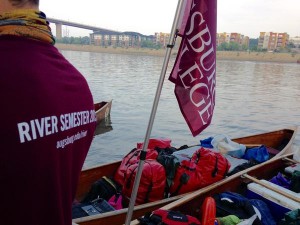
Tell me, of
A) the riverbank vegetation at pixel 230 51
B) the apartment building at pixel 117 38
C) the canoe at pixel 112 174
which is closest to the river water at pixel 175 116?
the canoe at pixel 112 174

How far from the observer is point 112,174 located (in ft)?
16.1

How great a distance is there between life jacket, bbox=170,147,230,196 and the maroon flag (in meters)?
1.67

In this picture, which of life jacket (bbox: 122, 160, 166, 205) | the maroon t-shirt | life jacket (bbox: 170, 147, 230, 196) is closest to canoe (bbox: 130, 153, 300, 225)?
life jacket (bbox: 170, 147, 230, 196)

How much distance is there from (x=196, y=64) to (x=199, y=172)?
2158 millimetres

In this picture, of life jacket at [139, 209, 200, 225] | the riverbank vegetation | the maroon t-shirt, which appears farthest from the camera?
the riverbank vegetation

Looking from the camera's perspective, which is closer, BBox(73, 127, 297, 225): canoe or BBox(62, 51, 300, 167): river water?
BBox(73, 127, 297, 225): canoe

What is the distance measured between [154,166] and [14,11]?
318cm

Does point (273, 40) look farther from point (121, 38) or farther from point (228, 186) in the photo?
point (228, 186)

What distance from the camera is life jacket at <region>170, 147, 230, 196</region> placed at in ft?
13.4

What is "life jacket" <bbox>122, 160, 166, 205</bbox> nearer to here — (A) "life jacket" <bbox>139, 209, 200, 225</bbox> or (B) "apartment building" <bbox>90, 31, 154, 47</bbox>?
(A) "life jacket" <bbox>139, 209, 200, 225</bbox>

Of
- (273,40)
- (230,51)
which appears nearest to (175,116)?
(230,51)

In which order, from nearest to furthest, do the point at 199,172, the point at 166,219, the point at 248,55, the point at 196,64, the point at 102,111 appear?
the point at 196,64, the point at 166,219, the point at 199,172, the point at 102,111, the point at 248,55

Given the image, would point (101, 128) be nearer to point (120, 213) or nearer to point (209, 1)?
point (120, 213)

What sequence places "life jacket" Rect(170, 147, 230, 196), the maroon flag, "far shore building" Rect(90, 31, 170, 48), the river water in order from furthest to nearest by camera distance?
"far shore building" Rect(90, 31, 170, 48), the river water, "life jacket" Rect(170, 147, 230, 196), the maroon flag
